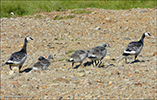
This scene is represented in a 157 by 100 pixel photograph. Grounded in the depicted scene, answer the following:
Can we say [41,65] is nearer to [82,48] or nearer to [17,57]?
[17,57]

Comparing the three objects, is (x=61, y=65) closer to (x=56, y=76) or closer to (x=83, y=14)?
(x=56, y=76)

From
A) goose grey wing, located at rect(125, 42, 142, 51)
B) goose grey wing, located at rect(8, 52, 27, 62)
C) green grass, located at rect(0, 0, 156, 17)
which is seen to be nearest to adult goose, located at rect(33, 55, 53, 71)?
goose grey wing, located at rect(8, 52, 27, 62)

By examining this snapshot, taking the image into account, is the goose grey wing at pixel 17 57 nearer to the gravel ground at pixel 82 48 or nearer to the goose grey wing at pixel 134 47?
the gravel ground at pixel 82 48

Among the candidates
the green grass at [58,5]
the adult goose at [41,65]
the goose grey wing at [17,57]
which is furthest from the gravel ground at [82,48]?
the green grass at [58,5]

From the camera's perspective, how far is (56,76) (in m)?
8.75

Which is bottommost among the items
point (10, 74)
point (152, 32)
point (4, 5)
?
point (10, 74)

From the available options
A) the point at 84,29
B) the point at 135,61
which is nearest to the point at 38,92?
the point at 135,61

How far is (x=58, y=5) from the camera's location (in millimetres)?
18688

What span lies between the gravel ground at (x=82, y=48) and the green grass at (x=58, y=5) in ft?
4.22

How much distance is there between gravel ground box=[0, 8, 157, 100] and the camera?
25.2ft

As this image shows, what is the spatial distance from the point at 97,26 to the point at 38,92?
8.37m

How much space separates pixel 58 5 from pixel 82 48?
7407 millimetres

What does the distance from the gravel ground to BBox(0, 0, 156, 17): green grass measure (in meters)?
1.29

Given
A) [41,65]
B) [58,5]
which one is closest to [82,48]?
Answer: [41,65]
